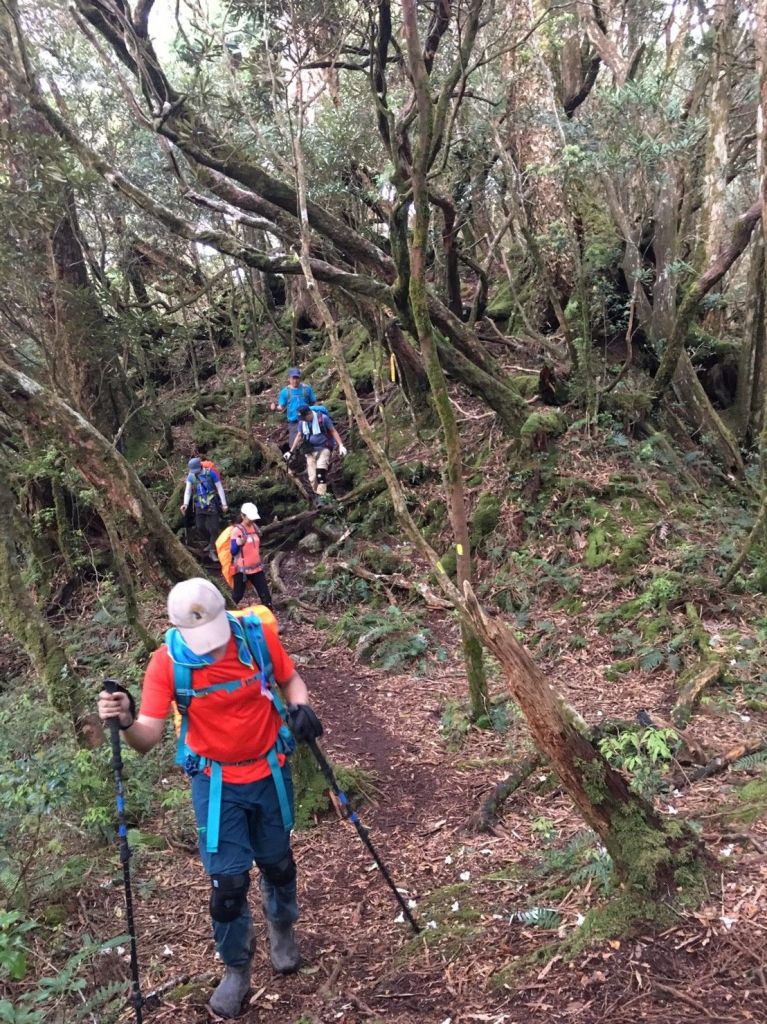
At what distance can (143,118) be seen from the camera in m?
8.48

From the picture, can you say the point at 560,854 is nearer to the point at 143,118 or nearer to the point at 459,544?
the point at 459,544

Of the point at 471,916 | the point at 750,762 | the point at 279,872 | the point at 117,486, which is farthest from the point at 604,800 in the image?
the point at 117,486

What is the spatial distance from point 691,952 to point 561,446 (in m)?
8.91

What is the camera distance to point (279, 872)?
→ 3.80m

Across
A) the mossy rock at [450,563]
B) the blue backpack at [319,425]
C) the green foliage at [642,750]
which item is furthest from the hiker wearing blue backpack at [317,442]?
the green foliage at [642,750]

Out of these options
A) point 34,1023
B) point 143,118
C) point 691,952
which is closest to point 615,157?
point 143,118

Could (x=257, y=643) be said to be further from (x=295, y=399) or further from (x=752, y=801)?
(x=295, y=399)

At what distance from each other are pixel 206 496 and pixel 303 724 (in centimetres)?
948

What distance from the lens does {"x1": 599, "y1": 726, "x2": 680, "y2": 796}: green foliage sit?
199 inches

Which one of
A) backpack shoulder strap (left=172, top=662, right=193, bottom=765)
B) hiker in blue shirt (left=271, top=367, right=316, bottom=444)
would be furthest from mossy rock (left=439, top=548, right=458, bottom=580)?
backpack shoulder strap (left=172, top=662, right=193, bottom=765)

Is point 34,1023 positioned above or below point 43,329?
below

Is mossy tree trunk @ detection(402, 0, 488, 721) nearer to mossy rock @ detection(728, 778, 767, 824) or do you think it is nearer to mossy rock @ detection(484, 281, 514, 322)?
mossy rock @ detection(728, 778, 767, 824)

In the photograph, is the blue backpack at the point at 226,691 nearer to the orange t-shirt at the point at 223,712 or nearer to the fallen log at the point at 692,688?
the orange t-shirt at the point at 223,712

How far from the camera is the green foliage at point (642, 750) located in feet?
16.6
